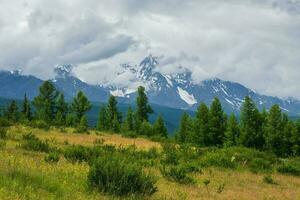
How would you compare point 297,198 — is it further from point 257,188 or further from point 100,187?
point 100,187

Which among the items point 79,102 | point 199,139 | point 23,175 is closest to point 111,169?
point 23,175

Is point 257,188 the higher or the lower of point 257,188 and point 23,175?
the lower

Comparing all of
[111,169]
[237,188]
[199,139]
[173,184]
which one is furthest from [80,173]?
[199,139]

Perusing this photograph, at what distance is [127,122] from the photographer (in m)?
107

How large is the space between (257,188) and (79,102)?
85.8 meters

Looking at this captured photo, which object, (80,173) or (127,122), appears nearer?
(80,173)

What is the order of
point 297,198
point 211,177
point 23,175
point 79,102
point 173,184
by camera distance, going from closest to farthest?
point 23,175, point 173,184, point 297,198, point 211,177, point 79,102

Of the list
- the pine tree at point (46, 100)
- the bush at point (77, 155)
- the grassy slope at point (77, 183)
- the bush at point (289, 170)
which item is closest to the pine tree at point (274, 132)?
the pine tree at point (46, 100)

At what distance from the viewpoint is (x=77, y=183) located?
13398mm

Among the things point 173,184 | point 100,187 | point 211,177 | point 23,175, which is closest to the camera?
point 23,175

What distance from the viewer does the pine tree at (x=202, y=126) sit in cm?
8588

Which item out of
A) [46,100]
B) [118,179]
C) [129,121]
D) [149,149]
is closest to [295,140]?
[129,121]

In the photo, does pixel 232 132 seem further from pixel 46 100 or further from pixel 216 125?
pixel 46 100

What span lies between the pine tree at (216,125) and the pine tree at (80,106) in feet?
92.8
